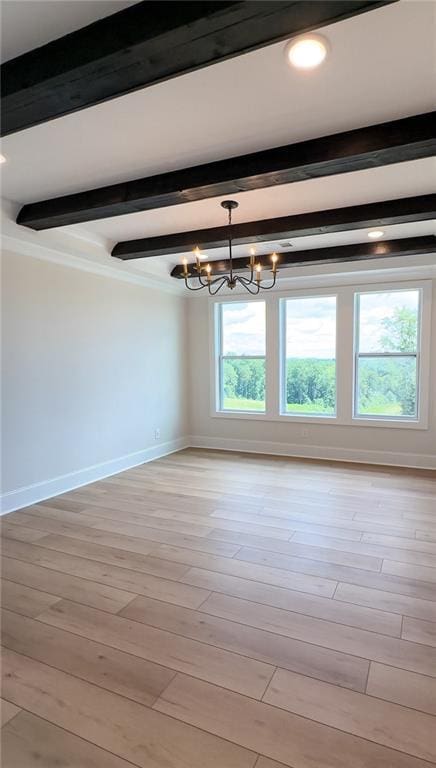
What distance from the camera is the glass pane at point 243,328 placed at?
237 inches

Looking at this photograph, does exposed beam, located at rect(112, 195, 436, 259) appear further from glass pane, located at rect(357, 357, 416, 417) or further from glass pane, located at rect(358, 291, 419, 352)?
glass pane, located at rect(357, 357, 416, 417)

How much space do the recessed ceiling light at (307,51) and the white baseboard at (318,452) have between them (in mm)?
4538

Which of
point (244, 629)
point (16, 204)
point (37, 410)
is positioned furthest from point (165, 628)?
point (16, 204)

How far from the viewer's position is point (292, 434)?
19.1ft

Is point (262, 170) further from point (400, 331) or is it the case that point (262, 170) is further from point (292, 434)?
point (292, 434)

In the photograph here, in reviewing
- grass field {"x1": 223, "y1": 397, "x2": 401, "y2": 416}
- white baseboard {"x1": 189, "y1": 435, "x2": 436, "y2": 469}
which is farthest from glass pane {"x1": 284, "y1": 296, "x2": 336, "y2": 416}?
white baseboard {"x1": 189, "y1": 435, "x2": 436, "y2": 469}

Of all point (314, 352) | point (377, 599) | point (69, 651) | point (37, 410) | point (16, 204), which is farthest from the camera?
point (314, 352)

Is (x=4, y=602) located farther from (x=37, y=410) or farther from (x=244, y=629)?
(x=37, y=410)

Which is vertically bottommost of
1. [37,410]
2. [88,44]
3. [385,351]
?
[37,410]

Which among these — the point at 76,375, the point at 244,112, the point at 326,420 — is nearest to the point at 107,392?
the point at 76,375

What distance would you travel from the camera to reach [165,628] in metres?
2.15

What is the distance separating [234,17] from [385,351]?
14.7ft

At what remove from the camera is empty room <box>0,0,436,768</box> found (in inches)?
61.4

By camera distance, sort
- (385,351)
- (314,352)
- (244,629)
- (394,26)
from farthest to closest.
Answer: (314,352)
(385,351)
(244,629)
(394,26)
